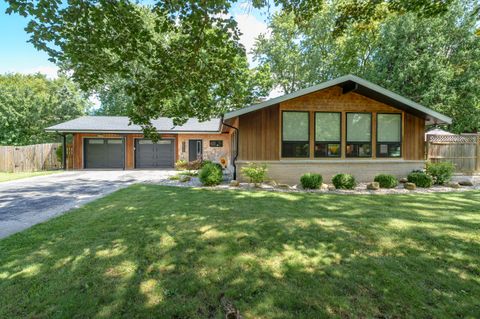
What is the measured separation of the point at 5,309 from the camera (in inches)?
92.6

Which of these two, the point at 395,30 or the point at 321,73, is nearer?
the point at 395,30

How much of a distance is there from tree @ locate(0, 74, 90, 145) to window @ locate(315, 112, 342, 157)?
2229cm

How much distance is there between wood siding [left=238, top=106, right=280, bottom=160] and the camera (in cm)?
1022

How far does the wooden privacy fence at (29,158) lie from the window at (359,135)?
17.7 m

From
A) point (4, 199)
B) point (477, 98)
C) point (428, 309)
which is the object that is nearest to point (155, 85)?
point (428, 309)

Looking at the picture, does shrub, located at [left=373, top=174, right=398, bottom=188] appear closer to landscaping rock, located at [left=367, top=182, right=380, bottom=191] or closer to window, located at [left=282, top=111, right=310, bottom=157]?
landscaping rock, located at [left=367, top=182, right=380, bottom=191]

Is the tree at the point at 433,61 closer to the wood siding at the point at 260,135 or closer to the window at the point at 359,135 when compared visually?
the window at the point at 359,135

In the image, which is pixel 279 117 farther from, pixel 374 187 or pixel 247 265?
pixel 247 265

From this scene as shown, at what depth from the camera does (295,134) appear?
10.4 metres

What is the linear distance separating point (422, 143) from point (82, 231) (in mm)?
12504

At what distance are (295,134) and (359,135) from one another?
8.96ft

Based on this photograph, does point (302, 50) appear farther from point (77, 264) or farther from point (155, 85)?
point (77, 264)

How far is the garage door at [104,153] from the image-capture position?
18234 millimetres

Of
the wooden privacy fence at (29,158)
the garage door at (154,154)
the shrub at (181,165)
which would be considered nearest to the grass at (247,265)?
the shrub at (181,165)
